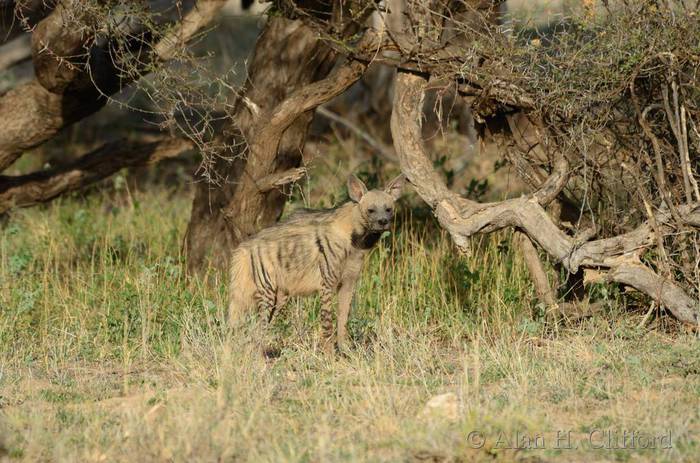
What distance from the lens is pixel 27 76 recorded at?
50.6 feet

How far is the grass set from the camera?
4.66 meters

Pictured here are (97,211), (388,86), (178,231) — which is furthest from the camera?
(388,86)

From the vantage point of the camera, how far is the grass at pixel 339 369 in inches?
184

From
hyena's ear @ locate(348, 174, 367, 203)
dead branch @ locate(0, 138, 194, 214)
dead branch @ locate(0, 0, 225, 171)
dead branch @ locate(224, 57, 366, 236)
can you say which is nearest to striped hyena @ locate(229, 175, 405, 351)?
hyena's ear @ locate(348, 174, 367, 203)

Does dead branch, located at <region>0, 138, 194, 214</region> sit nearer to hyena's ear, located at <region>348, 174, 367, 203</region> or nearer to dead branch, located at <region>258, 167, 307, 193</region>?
dead branch, located at <region>258, 167, 307, 193</region>

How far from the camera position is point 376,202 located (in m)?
6.94

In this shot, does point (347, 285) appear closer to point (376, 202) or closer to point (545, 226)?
point (376, 202)

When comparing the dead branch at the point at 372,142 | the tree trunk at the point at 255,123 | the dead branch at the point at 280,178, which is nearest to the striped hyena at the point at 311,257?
the dead branch at the point at 280,178

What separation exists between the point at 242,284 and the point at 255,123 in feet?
5.12

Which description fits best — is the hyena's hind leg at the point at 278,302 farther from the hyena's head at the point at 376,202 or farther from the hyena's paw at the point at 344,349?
the hyena's head at the point at 376,202

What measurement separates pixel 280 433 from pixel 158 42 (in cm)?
407

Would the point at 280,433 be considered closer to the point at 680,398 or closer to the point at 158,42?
the point at 680,398

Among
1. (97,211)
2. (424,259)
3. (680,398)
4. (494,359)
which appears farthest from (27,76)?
(680,398)

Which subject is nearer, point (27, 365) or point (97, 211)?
point (27, 365)
